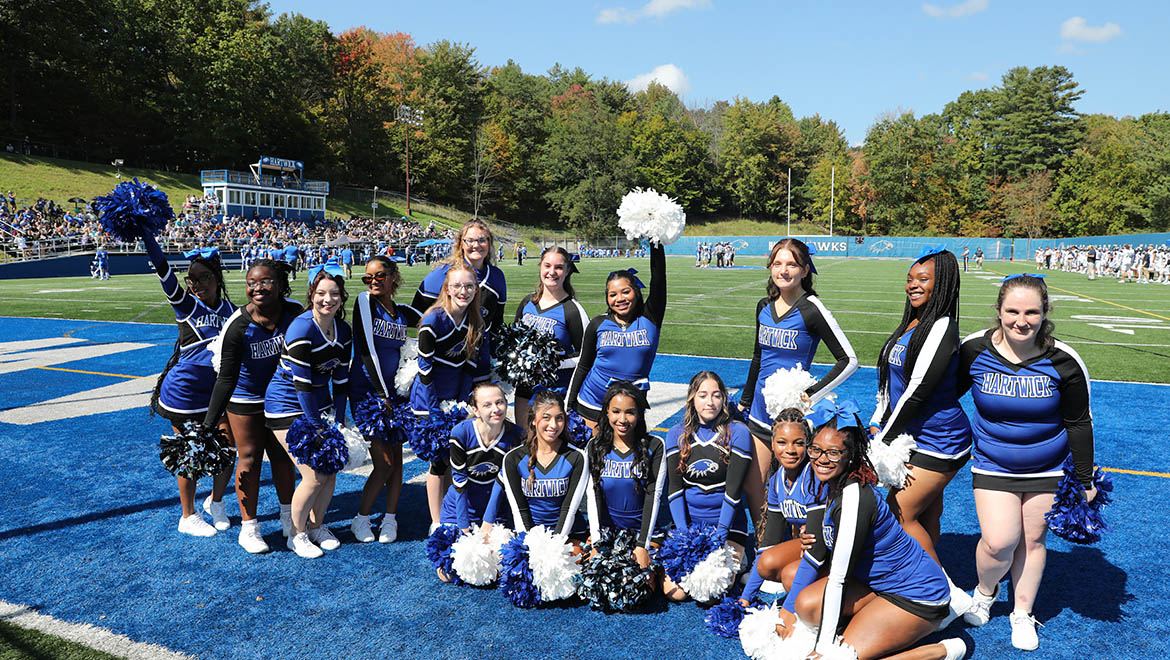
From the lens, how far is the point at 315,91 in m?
67.5

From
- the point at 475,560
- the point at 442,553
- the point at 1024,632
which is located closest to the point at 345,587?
the point at 442,553

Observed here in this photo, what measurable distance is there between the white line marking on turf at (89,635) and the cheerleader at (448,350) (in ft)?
4.48

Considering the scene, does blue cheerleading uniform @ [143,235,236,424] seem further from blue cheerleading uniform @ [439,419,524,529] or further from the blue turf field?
blue cheerleading uniform @ [439,419,524,529]

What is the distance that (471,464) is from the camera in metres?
3.84

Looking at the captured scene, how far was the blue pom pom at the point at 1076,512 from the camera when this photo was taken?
9.55ft

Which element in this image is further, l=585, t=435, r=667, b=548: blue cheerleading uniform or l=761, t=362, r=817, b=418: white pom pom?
l=585, t=435, r=667, b=548: blue cheerleading uniform

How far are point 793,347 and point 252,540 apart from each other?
3.21m

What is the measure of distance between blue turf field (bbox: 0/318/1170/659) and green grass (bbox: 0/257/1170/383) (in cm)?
412

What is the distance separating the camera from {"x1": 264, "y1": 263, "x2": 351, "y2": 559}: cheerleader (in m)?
3.82

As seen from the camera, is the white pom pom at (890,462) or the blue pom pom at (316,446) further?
the blue pom pom at (316,446)

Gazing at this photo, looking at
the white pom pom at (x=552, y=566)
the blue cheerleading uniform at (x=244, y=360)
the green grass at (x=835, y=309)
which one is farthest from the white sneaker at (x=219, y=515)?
the green grass at (x=835, y=309)

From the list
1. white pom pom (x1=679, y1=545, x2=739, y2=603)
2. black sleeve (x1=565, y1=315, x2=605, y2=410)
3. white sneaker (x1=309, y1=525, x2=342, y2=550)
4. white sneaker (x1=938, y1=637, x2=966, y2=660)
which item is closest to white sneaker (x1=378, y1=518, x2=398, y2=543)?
white sneaker (x1=309, y1=525, x2=342, y2=550)

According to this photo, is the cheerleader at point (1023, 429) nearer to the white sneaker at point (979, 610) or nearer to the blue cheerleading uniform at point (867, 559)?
the white sneaker at point (979, 610)

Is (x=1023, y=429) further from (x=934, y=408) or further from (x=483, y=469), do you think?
(x=483, y=469)
